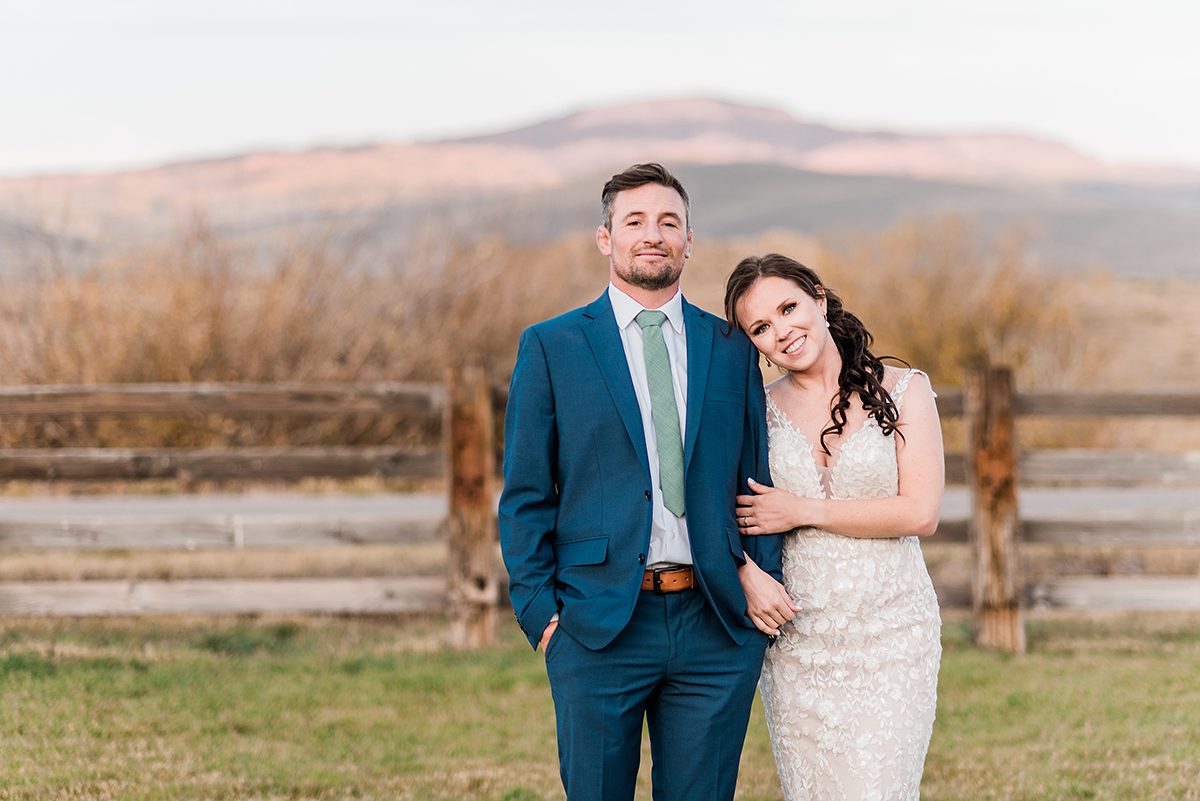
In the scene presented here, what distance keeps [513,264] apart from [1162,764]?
489 inches

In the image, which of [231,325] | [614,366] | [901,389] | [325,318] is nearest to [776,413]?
[901,389]

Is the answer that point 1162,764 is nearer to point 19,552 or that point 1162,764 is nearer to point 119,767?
point 119,767

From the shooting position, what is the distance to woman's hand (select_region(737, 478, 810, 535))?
3.32m

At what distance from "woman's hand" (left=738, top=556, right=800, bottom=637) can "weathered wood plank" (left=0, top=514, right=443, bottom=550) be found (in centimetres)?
427

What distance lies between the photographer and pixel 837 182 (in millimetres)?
115625

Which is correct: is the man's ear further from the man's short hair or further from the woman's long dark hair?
the woman's long dark hair

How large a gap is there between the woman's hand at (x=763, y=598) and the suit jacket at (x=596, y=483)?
40 mm

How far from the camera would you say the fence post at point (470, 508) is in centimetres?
731

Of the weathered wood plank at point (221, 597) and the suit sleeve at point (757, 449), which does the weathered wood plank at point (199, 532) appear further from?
the suit sleeve at point (757, 449)

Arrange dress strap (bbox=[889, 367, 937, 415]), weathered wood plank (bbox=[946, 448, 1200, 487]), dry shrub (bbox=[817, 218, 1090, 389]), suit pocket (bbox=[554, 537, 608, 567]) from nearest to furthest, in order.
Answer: suit pocket (bbox=[554, 537, 608, 567])
dress strap (bbox=[889, 367, 937, 415])
weathered wood plank (bbox=[946, 448, 1200, 487])
dry shrub (bbox=[817, 218, 1090, 389])

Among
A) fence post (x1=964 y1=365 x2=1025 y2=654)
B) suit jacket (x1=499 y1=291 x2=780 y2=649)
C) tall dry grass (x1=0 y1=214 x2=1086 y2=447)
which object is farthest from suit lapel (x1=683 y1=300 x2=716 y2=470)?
tall dry grass (x1=0 y1=214 x2=1086 y2=447)

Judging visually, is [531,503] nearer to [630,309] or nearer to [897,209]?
[630,309]

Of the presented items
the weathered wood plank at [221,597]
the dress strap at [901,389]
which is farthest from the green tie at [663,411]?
the weathered wood plank at [221,597]

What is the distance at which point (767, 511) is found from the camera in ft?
10.9
